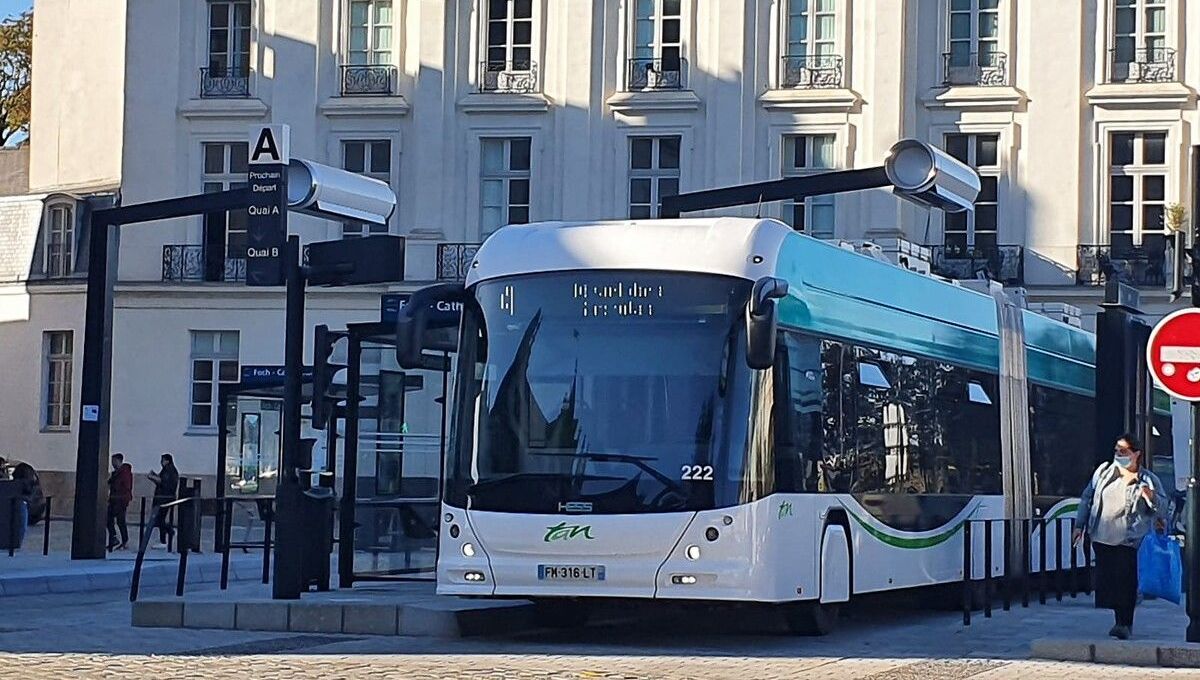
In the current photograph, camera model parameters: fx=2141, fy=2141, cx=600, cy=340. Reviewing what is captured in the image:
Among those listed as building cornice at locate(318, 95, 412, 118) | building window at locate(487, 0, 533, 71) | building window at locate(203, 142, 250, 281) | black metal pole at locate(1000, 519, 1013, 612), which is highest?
building window at locate(487, 0, 533, 71)

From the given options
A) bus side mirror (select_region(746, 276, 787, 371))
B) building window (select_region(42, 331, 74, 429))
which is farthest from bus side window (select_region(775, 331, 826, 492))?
building window (select_region(42, 331, 74, 429))

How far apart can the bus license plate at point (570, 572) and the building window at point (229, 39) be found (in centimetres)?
3350

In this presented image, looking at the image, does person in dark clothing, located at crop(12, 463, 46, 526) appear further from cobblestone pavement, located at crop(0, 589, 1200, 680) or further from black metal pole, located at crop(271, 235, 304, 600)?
black metal pole, located at crop(271, 235, 304, 600)

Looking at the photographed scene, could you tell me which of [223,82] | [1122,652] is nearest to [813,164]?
[223,82]

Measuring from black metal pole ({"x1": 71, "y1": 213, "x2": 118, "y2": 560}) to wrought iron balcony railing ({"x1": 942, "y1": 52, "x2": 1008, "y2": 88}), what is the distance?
72.4 feet

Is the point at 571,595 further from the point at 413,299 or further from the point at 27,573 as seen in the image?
the point at 27,573

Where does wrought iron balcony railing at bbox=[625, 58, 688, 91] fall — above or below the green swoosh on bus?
above

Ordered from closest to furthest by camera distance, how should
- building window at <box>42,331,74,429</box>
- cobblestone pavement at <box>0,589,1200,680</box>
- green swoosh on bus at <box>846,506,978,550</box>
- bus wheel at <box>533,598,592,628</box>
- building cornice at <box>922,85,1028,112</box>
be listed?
cobblestone pavement at <box>0,589,1200,680</box> → green swoosh on bus at <box>846,506,978,550</box> → bus wheel at <box>533,598,592,628</box> → building cornice at <box>922,85,1028,112</box> → building window at <box>42,331,74,429</box>

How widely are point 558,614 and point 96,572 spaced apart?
864cm

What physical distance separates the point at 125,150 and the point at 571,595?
3430 centimetres

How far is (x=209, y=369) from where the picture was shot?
4653 centimetres

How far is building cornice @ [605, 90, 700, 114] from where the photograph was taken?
44.4m

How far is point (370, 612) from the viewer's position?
16.5 meters

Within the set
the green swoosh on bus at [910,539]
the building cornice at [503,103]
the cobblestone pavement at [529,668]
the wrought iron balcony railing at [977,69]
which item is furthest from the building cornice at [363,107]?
the cobblestone pavement at [529,668]
